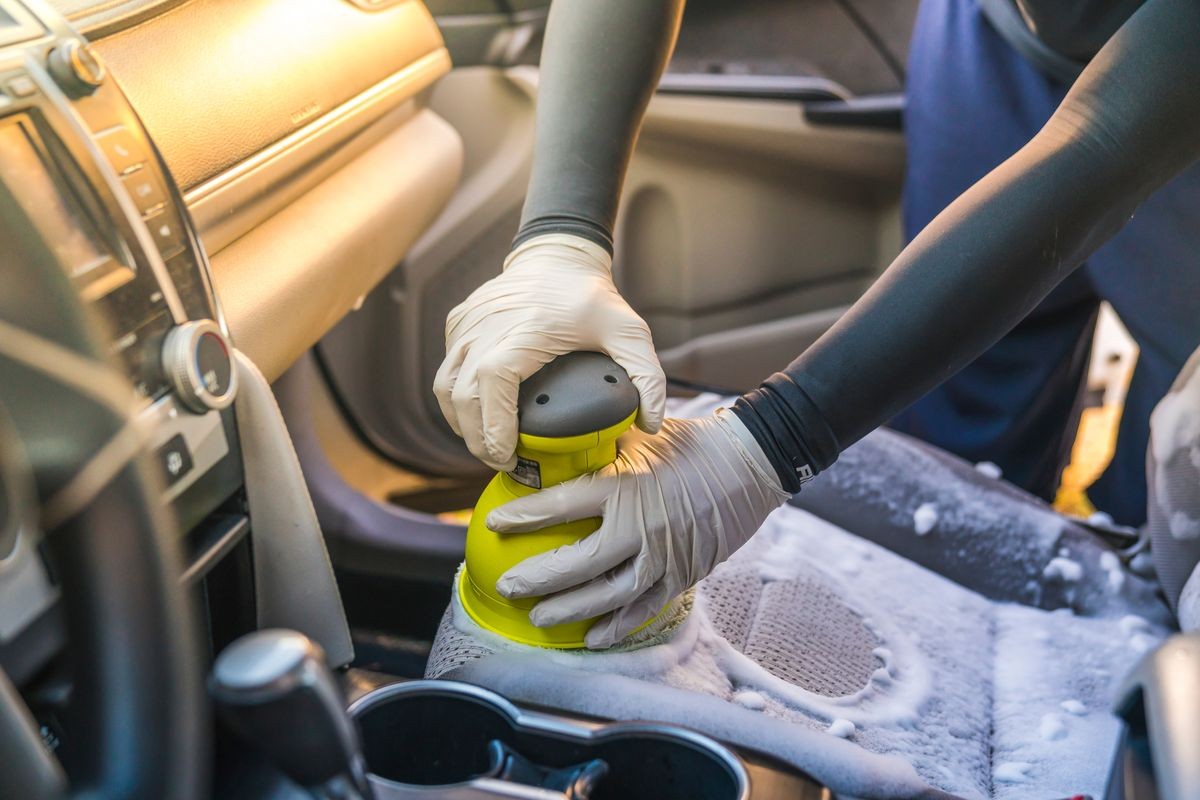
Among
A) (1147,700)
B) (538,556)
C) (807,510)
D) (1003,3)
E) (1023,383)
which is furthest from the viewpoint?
(1023,383)

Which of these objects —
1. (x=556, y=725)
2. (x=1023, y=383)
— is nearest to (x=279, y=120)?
(x=556, y=725)

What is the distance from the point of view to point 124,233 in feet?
2.15

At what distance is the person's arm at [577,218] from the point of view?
88cm

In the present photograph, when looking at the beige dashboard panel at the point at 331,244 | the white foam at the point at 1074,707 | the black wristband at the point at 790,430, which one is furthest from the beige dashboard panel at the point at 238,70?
the white foam at the point at 1074,707

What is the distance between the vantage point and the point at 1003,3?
1521 millimetres

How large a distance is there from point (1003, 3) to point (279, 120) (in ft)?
3.58

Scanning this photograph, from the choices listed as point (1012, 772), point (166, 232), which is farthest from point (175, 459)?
point (1012, 772)

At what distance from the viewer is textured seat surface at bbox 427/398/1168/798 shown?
2.46 feet

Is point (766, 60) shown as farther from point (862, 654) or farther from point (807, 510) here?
point (862, 654)

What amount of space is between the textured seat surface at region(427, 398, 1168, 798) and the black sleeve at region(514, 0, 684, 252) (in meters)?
0.40

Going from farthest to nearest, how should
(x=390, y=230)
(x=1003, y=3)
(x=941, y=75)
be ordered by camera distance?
(x=941, y=75)
(x=1003, y=3)
(x=390, y=230)

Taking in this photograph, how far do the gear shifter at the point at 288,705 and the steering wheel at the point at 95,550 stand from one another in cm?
6

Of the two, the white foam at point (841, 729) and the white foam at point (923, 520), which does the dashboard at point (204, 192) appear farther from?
the white foam at point (923, 520)

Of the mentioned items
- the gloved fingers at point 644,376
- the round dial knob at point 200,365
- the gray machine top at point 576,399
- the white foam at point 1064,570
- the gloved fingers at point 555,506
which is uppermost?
the round dial knob at point 200,365
